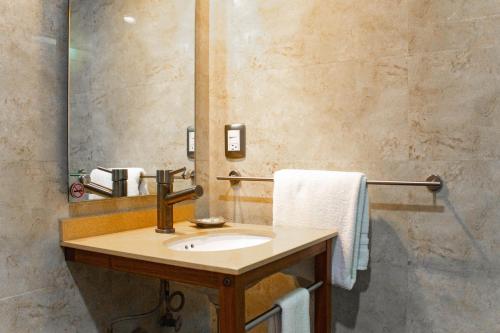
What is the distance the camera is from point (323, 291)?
1.39m

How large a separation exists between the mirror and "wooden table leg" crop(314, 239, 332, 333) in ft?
2.07

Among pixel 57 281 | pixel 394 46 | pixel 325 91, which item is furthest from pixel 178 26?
pixel 57 281

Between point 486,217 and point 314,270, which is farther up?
point 486,217

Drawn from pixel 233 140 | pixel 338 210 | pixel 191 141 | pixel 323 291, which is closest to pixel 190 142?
pixel 191 141

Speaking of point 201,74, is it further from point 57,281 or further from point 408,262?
point 408,262

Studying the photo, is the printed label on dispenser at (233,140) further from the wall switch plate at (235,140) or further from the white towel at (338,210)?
the white towel at (338,210)

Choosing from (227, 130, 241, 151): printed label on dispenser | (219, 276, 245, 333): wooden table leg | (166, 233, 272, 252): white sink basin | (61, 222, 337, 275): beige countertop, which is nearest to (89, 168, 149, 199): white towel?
(61, 222, 337, 275): beige countertop

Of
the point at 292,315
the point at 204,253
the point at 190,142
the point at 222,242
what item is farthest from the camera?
the point at 190,142

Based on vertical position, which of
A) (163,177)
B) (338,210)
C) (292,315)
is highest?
(163,177)

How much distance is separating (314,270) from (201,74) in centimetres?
94

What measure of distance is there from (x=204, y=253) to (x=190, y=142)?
70cm

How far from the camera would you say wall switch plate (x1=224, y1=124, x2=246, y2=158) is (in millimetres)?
1755

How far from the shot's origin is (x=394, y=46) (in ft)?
4.75

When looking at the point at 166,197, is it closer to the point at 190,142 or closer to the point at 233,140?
the point at 190,142
